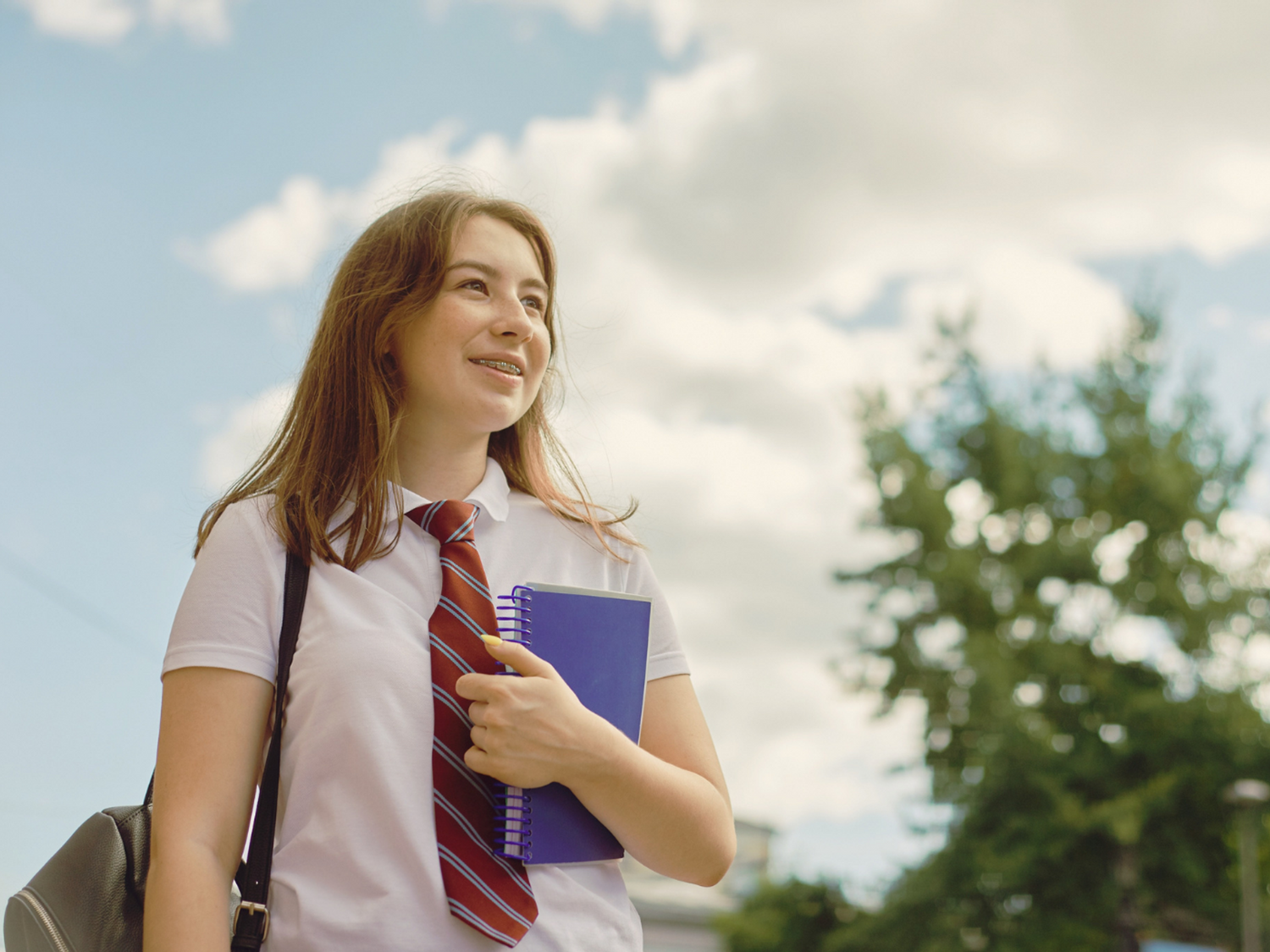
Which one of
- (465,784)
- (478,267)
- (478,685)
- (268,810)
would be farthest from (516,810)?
(478,267)

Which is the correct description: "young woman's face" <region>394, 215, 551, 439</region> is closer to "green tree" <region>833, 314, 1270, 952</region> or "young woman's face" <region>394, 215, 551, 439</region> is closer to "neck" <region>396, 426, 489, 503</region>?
"neck" <region>396, 426, 489, 503</region>

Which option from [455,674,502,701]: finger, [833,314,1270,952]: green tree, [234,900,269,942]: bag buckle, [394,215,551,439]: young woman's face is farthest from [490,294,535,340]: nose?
[833,314,1270,952]: green tree

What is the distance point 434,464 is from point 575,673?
17.7 inches

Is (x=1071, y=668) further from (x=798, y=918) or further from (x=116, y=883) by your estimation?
(x=116, y=883)

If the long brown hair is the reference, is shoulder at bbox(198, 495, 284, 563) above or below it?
below

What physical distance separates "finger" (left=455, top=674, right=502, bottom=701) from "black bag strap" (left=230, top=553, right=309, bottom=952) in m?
0.25

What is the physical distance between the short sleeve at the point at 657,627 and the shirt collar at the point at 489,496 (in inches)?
8.9

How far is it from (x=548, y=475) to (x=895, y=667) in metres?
17.4

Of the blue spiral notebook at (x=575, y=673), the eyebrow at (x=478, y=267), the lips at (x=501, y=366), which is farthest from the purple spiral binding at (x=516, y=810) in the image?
the eyebrow at (x=478, y=267)

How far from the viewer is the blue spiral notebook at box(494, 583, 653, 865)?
1.49 metres

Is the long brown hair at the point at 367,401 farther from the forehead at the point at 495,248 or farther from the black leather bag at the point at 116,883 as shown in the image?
the black leather bag at the point at 116,883

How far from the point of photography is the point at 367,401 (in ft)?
5.84

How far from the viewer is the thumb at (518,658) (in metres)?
1.44

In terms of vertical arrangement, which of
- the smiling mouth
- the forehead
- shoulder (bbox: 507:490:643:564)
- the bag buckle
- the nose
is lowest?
the bag buckle
